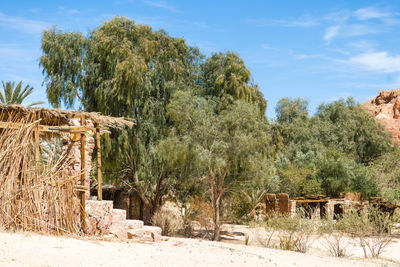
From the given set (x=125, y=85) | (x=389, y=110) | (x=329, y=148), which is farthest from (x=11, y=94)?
(x=389, y=110)

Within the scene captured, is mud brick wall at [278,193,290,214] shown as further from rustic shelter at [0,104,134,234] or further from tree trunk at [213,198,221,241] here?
rustic shelter at [0,104,134,234]

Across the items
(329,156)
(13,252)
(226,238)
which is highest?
(329,156)

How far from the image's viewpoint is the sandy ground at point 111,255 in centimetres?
741

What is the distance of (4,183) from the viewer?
975cm

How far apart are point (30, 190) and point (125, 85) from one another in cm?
995

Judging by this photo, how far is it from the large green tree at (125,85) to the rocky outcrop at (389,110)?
38382 millimetres

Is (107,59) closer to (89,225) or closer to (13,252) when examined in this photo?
(89,225)

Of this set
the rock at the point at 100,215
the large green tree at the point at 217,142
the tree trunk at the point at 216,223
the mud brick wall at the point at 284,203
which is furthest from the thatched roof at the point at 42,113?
the mud brick wall at the point at 284,203

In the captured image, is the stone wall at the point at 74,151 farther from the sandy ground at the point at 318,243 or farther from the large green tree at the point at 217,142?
the sandy ground at the point at 318,243

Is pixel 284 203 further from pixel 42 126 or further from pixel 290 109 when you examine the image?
pixel 290 109

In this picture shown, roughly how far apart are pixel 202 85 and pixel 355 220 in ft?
35.8

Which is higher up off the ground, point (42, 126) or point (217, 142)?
point (217, 142)

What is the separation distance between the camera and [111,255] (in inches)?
328

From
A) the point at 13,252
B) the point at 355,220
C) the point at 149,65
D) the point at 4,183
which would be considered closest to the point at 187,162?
the point at 149,65
